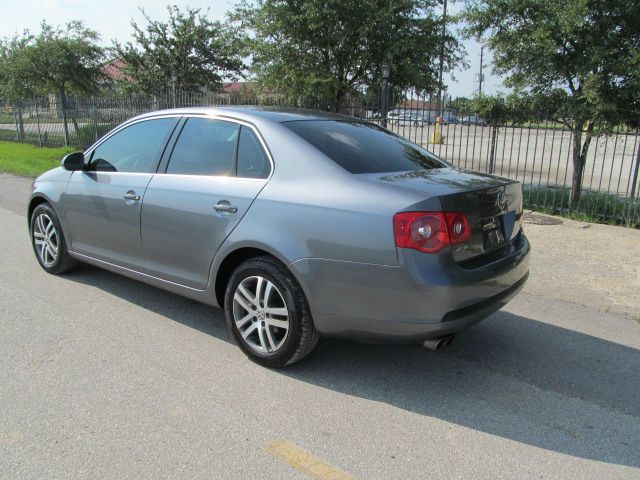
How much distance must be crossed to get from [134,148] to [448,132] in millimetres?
12200

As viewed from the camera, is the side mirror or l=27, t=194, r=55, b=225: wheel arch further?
l=27, t=194, r=55, b=225: wheel arch

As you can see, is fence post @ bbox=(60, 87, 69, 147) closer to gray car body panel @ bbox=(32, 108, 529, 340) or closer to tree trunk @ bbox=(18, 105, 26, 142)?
tree trunk @ bbox=(18, 105, 26, 142)

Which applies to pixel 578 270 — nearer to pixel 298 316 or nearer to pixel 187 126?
pixel 298 316

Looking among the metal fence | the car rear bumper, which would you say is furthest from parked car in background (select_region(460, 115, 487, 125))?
the car rear bumper

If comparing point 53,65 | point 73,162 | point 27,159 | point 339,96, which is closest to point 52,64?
point 53,65

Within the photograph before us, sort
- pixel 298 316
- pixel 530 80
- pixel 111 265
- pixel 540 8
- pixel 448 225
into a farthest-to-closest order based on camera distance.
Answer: pixel 530 80 < pixel 540 8 < pixel 111 265 < pixel 298 316 < pixel 448 225

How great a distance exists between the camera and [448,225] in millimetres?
2984

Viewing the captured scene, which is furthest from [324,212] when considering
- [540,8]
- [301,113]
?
[540,8]

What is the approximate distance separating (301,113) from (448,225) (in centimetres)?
175

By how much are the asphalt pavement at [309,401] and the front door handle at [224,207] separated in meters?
1.01

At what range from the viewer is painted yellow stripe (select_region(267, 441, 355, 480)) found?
2.52 metres

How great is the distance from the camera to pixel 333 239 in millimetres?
3061

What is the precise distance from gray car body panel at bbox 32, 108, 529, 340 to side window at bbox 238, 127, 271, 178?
0.06m

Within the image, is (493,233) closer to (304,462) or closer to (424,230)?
(424,230)
